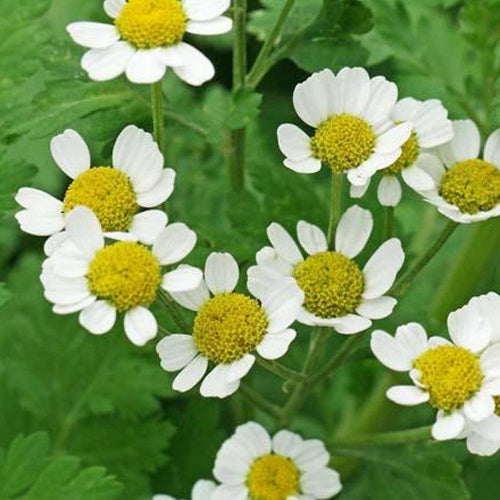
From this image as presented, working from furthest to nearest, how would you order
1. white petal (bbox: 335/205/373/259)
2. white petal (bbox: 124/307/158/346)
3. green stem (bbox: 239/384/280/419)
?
1. green stem (bbox: 239/384/280/419)
2. white petal (bbox: 335/205/373/259)
3. white petal (bbox: 124/307/158/346)

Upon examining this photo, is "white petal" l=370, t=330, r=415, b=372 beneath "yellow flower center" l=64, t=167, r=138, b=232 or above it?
beneath

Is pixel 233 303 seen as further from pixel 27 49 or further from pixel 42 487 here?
pixel 27 49

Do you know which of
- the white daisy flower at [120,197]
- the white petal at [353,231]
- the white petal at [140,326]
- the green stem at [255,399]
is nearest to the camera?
the white petal at [140,326]

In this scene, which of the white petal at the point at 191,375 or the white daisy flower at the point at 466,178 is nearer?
the white petal at the point at 191,375

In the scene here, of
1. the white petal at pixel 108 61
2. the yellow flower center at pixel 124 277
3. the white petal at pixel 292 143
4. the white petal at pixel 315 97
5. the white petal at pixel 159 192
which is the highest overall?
the white petal at pixel 108 61

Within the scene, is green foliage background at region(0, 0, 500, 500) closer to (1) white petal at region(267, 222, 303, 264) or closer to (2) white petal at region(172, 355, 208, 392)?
(1) white petal at region(267, 222, 303, 264)

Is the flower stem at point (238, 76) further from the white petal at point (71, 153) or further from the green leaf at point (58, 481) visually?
the green leaf at point (58, 481)

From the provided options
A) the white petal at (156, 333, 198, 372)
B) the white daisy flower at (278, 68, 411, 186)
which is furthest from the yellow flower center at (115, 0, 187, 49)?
the white petal at (156, 333, 198, 372)

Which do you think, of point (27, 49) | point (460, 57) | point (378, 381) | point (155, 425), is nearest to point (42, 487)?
point (155, 425)

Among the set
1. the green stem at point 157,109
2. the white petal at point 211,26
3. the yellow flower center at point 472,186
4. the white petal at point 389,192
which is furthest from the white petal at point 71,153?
the yellow flower center at point 472,186
